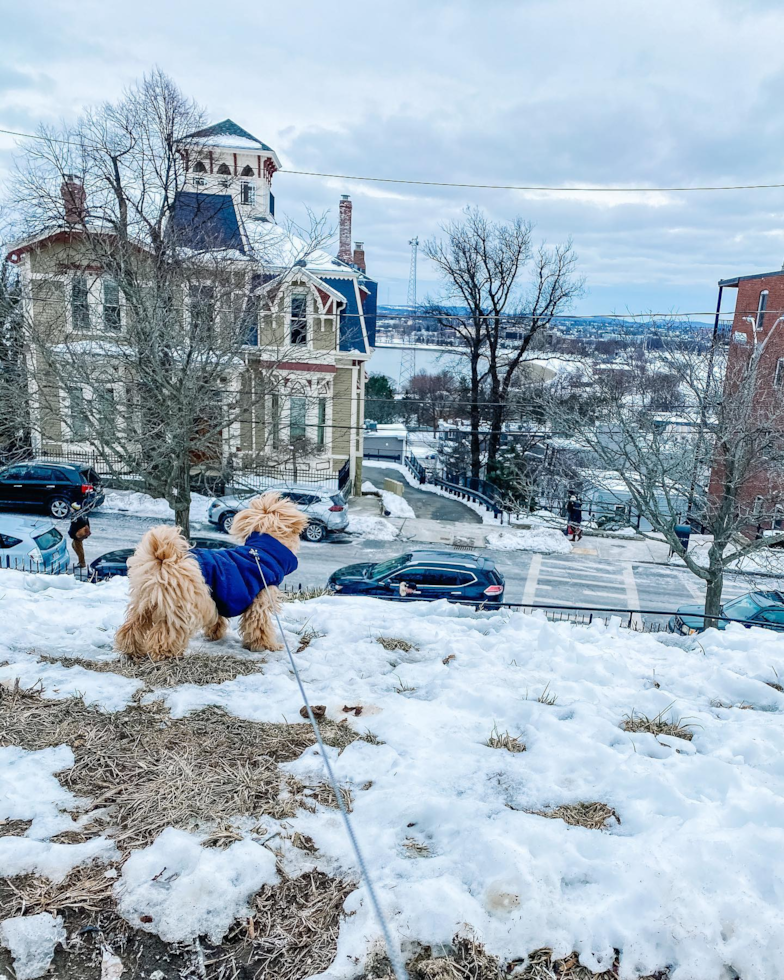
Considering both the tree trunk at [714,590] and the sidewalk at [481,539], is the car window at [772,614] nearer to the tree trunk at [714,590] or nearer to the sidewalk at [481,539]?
the tree trunk at [714,590]

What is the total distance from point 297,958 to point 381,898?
38 cm

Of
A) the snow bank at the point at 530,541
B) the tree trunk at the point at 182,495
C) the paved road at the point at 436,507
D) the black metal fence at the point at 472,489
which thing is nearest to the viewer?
the tree trunk at the point at 182,495

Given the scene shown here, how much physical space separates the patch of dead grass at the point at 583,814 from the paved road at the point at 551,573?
12.3m

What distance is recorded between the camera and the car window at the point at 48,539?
11.8 meters

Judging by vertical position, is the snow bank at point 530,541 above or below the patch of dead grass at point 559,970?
A: below

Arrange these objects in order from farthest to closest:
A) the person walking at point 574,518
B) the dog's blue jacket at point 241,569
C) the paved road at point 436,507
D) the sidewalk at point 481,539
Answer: the paved road at point 436,507 → the person walking at point 574,518 → the sidewalk at point 481,539 → the dog's blue jacket at point 241,569

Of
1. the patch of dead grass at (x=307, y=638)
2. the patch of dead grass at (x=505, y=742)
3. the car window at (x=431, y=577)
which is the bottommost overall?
the car window at (x=431, y=577)

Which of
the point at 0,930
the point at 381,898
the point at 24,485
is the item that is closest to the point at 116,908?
the point at 0,930

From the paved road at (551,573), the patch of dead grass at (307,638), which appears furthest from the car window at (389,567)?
the patch of dead grass at (307,638)

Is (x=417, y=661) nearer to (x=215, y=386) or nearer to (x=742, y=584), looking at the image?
(x=215, y=386)

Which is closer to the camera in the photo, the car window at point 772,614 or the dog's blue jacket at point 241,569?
the dog's blue jacket at point 241,569

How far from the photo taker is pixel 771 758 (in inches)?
148

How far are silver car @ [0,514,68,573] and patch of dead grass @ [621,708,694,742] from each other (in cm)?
1048

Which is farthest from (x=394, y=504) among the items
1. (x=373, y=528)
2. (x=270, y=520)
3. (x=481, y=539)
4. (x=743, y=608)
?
(x=270, y=520)
